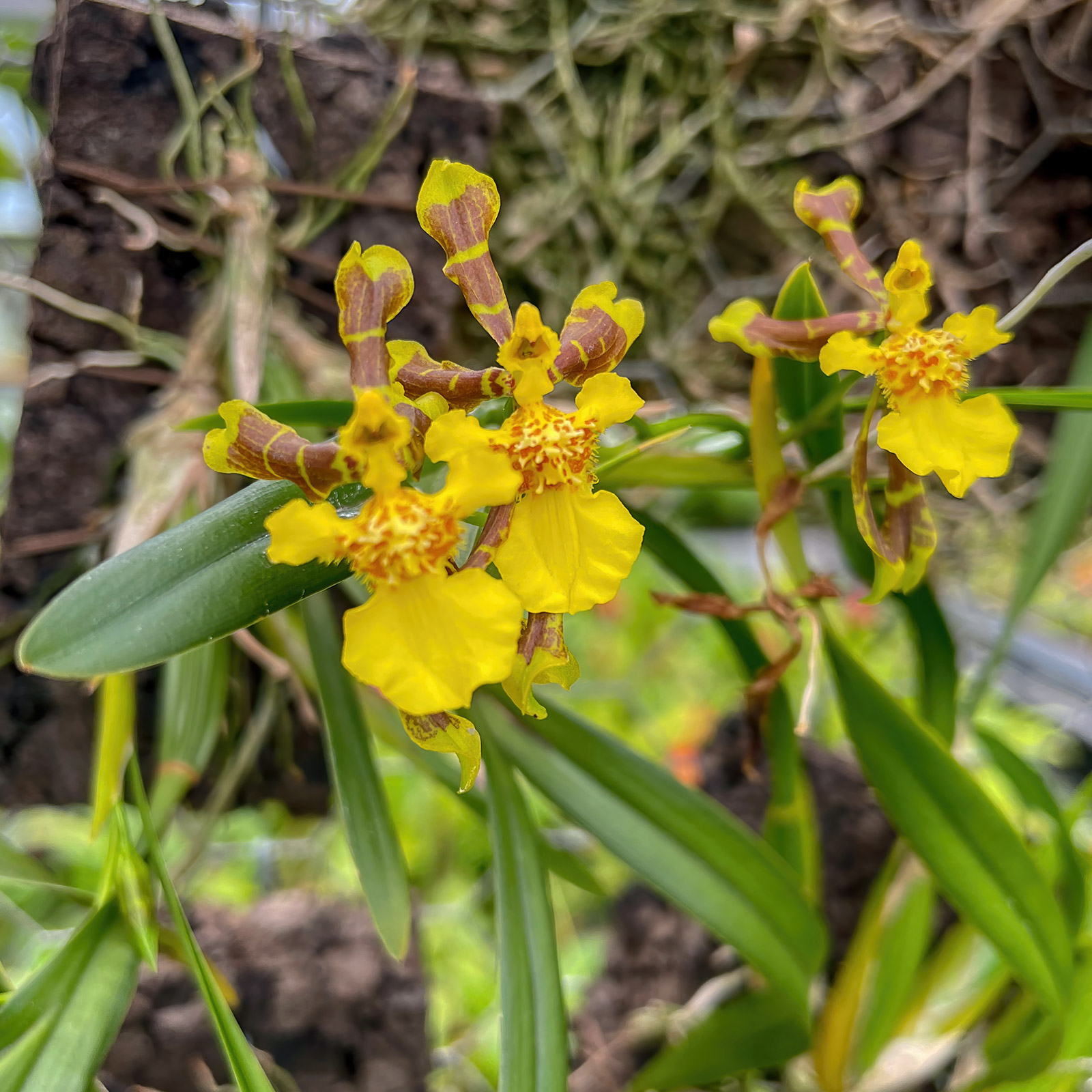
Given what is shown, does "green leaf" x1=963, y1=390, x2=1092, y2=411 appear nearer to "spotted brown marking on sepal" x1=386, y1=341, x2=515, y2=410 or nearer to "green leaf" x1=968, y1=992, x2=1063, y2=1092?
"spotted brown marking on sepal" x1=386, y1=341, x2=515, y2=410

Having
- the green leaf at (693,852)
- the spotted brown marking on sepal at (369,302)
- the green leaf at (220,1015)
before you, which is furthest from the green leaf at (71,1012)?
the spotted brown marking on sepal at (369,302)

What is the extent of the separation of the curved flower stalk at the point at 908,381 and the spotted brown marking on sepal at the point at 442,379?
15cm

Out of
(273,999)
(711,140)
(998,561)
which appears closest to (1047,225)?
(711,140)

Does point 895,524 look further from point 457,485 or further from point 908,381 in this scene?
point 457,485

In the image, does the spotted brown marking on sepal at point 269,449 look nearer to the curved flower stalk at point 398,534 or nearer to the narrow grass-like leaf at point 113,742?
the curved flower stalk at point 398,534

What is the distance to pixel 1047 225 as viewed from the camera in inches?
32.1

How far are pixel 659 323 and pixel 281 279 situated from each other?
440mm

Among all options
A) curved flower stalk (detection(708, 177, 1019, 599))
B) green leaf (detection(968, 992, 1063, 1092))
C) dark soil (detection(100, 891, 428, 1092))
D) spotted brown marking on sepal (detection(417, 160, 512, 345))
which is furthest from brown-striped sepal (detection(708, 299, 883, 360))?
dark soil (detection(100, 891, 428, 1092))

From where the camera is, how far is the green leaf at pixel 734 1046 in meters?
0.59

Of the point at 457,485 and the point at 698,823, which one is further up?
Result: the point at 457,485

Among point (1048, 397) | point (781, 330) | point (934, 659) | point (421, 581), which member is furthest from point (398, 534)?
point (934, 659)

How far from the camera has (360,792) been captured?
1.51ft

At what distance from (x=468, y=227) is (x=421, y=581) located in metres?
0.18

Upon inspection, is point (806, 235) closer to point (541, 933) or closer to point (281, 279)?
point (281, 279)
